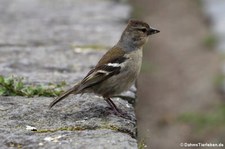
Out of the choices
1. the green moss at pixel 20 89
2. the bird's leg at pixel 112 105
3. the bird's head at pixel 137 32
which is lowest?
the bird's leg at pixel 112 105

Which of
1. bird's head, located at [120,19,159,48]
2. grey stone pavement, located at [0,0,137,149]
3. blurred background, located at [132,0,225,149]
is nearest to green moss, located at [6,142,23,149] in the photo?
grey stone pavement, located at [0,0,137,149]

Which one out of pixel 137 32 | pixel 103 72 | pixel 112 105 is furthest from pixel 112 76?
pixel 137 32

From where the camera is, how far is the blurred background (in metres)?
7.76

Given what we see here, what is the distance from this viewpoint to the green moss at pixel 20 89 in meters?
4.64

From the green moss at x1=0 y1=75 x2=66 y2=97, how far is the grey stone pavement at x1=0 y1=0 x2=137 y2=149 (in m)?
0.07

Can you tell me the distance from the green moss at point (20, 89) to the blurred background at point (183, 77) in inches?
82.0

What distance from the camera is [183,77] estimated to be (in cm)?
961

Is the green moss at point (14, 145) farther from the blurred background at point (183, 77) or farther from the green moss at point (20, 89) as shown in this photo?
the blurred background at point (183, 77)

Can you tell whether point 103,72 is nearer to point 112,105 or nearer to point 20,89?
A: point 112,105

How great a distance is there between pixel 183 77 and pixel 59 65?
4233mm

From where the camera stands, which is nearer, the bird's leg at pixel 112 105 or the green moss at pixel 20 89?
the bird's leg at pixel 112 105

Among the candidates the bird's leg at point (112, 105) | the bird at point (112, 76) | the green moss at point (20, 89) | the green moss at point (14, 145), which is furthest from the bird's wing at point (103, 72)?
the green moss at point (14, 145)

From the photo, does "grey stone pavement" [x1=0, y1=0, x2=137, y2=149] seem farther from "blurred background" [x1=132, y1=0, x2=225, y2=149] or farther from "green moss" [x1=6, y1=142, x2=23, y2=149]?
"blurred background" [x1=132, y1=0, x2=225, y2=149]

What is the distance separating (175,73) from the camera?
387 inches
